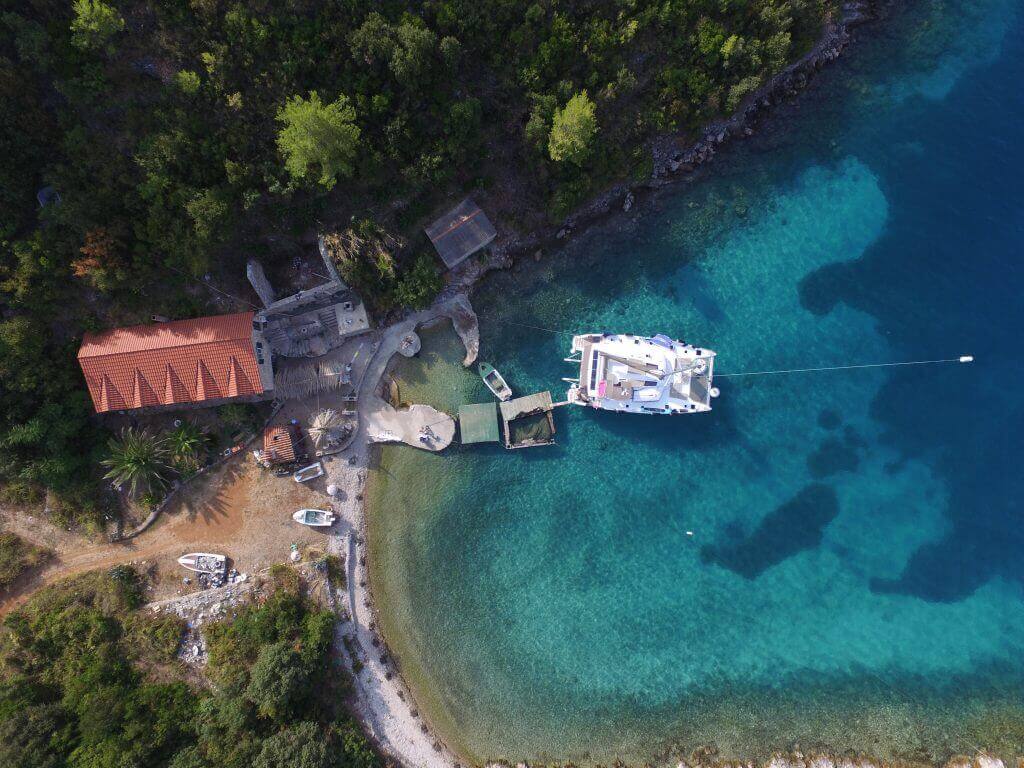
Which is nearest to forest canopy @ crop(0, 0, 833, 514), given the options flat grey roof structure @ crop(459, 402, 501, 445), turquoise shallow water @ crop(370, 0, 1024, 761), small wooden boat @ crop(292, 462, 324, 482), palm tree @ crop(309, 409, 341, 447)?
turquoise shallow water @ crop(370, 0, 1024, 761)

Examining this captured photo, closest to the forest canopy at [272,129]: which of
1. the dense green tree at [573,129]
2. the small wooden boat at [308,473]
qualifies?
the dense green tree at [573,129]

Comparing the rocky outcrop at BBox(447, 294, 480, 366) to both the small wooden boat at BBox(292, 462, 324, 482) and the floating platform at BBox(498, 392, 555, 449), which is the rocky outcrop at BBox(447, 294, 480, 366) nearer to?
the floating platform at BBox(498, 392, 555, 449)

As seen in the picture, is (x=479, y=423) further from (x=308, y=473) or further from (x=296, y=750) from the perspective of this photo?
(x=296, y=750)

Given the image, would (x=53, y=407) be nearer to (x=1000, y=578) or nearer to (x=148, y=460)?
(x=148, y=460)

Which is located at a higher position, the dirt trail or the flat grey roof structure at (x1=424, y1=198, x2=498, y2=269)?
the flat grey roof structure at (x1=424, y1=198, x2=498, y2=269)

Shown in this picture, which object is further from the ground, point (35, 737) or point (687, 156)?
point (687, 156)

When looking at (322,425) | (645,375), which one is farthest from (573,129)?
(322,425)
